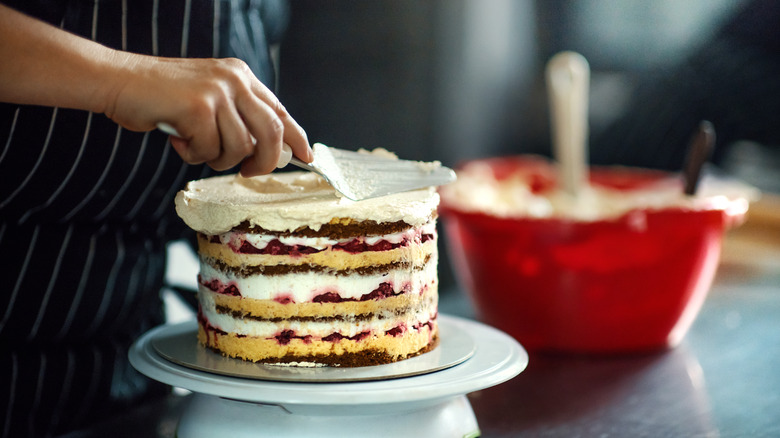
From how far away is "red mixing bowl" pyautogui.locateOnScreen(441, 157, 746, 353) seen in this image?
3.69 feet

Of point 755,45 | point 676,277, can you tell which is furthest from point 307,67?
point 755,45

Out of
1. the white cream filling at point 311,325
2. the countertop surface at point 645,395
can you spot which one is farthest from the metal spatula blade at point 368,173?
the countertop surface at point 645,395

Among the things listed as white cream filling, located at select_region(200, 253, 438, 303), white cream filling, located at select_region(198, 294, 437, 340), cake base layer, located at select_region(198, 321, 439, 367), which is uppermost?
white cream filling, located at select_region(200, 253, 438, 303)

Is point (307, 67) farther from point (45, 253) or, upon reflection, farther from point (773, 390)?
point (773, 390)

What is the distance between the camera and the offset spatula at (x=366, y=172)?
71 cm

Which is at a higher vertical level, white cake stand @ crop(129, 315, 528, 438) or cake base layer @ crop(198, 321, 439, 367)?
cake base layer @ crop(198, 321, 439, 367)

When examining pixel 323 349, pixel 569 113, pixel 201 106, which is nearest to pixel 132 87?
pixel 201 106

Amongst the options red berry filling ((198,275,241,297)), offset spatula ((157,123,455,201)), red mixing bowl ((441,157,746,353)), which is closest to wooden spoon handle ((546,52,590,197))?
red mixing bowl ((441,157,746,353))

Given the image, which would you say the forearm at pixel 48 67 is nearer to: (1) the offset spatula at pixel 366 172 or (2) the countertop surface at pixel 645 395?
(1) the offset spatula at pixel 366 172

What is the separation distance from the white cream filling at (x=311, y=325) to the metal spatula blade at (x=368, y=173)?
0.38ft

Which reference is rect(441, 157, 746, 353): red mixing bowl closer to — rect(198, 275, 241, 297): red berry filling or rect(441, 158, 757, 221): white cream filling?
rect(441, 158, 757, 221): white cream filling

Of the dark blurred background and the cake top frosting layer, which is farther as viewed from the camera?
the dark blurred background

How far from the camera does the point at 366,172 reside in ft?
2.46

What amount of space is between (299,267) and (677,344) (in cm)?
79
